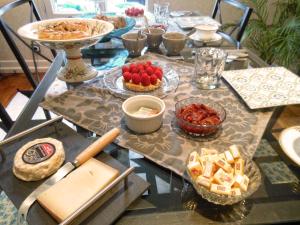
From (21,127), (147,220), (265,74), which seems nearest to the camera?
(147,220)

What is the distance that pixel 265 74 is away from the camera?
89cm

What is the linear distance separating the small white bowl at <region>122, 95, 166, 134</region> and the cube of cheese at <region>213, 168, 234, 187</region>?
0.21 m

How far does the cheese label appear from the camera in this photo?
0.47 meters

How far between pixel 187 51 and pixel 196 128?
59 centimetres

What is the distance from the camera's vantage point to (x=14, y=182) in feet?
1.51

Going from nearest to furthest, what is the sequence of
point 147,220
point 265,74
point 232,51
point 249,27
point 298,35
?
1. point 147,220
2. point 265,74
3. point 232,51
4. point 298,35
5. point 249,27

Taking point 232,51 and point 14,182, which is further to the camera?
point 232,51

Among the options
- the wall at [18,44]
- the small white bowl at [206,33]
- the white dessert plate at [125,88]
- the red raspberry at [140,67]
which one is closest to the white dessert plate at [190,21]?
the small white bowl at [206,33]

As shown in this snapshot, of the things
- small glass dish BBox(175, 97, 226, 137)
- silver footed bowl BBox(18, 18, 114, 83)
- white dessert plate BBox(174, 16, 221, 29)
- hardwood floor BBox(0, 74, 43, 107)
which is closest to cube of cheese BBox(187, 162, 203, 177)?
small glass dish BBox(175, 97, 226, 137)

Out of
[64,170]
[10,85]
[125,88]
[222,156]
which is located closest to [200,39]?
[125,88]

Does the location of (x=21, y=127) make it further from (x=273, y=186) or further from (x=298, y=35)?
(x=298, y=35)

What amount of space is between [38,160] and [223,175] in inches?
14.0

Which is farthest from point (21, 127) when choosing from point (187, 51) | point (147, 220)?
point (187, 51)

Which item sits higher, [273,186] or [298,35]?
[273,186]
